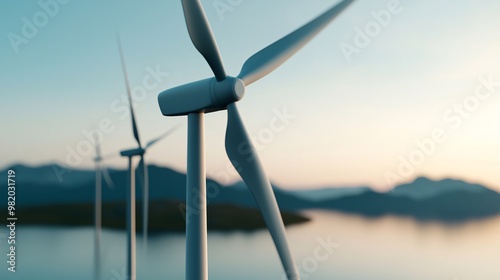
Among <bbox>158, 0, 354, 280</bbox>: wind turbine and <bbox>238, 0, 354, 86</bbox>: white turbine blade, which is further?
<bbox>238, 0, 354, 86</bbox>: white turbine blade

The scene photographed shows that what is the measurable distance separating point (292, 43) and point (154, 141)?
30.4 feet

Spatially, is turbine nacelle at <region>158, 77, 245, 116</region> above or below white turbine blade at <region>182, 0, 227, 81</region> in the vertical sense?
below

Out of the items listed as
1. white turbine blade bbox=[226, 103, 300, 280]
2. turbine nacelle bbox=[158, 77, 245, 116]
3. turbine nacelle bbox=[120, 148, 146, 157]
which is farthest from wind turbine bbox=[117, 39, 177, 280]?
white turbine blade bbox=[226, 103, 300, 280]

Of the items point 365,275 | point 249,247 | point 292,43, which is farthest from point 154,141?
point 249,247

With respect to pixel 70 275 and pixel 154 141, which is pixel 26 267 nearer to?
pixel 70 275

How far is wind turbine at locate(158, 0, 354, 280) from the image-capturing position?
31.4ft

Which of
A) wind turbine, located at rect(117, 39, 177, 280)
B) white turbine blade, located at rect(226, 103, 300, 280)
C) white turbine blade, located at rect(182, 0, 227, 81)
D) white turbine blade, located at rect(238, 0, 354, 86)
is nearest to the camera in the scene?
white turbine blade, located at rect(182, 0, 227, 81)

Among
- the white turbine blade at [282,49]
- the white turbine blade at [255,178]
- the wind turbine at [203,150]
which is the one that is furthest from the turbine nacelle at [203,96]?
the white turbine blade at [282,49]

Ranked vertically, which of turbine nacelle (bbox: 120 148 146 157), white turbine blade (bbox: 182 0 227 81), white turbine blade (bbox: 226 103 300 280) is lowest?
white turbine blade (bbox: 226 103 300 280)

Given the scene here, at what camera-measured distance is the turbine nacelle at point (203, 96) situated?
31.4ft

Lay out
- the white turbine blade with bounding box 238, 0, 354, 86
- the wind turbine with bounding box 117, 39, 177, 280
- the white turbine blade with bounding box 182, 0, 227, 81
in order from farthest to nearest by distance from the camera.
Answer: the wind turbine with bounding box 117, 39, 177, 280, the white turbine blade with bounding box 238, 0, 354, 86, the white turbine blade with bounding box 182, 0, 227, 81

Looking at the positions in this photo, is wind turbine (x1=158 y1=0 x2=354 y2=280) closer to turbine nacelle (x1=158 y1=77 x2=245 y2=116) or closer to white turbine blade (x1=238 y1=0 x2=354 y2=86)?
turbine nacelle (x1=158 y1=77 x2=245 y2=116)

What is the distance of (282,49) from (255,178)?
11.3ft

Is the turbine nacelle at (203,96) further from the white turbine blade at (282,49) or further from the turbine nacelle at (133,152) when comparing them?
the turbine nacelle at (133,152)
